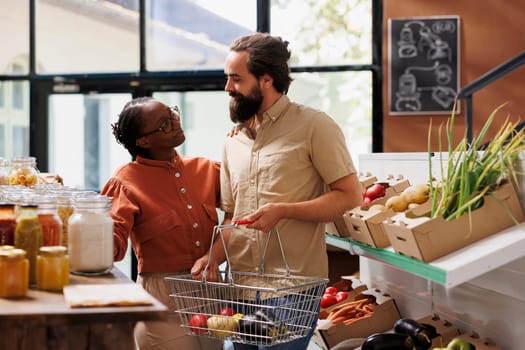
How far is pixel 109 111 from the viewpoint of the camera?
7.17m

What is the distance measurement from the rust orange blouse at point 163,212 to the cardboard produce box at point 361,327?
641 millimetres

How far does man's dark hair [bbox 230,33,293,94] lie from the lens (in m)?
3.13

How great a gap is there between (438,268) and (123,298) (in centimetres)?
94

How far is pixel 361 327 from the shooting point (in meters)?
3.55

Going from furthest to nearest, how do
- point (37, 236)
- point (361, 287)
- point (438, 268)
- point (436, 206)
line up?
1. point (361, 287)
2. point (436, 206)
3. point (438, 268)
4. point (37, 236)

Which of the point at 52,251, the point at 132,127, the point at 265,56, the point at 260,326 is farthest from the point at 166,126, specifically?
the point at 52,251

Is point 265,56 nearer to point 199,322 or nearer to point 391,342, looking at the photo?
point 199,322

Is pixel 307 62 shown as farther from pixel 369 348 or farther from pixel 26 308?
pixel 26 308

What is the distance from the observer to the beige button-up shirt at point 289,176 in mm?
3033

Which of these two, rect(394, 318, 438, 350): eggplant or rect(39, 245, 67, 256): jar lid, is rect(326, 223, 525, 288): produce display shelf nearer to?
rect(394, 318, 438, 350): eggplant

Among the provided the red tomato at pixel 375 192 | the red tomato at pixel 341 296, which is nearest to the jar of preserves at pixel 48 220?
the red tomato at pixel 375 192

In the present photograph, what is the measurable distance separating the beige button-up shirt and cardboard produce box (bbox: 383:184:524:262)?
526mm

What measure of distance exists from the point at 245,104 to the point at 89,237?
1107mm

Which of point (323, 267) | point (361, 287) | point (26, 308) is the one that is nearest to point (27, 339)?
point (26, 308)
